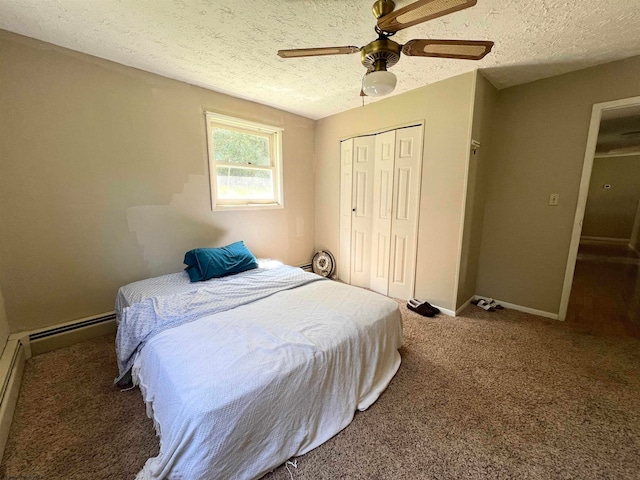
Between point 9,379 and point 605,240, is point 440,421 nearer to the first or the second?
point 9,379

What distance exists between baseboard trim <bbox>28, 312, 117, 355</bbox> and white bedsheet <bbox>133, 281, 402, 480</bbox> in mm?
1099

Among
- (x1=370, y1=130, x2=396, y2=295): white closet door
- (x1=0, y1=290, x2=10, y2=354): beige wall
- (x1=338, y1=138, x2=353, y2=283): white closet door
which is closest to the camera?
(x1=0, y1=290, x2=10, y2=354): beige wall

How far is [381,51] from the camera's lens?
4.88ft

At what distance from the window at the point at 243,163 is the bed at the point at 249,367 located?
4.64ft

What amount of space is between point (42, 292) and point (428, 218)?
360cm

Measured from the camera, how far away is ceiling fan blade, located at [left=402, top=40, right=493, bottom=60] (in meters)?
1.33

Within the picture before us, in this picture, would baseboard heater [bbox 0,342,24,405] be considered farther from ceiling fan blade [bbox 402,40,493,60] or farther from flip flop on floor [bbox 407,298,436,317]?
flip flop on floor [bbox 407,298,436,317]

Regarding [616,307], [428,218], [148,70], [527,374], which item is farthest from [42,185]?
[616,307]

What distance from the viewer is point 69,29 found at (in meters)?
1.77

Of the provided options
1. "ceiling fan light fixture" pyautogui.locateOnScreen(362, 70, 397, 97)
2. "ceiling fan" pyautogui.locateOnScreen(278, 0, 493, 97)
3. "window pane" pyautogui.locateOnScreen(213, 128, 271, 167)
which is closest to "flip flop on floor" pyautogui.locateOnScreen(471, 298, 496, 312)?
"ceiling fan" pyautogui.locateOnScreen(278, 0, 493, 97)

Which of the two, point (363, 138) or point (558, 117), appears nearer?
point (558, 117)

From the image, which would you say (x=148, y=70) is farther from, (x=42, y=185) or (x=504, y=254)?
(x=504, y=254)

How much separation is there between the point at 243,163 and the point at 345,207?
4.86 feet

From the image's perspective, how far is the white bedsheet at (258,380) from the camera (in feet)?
3.31
